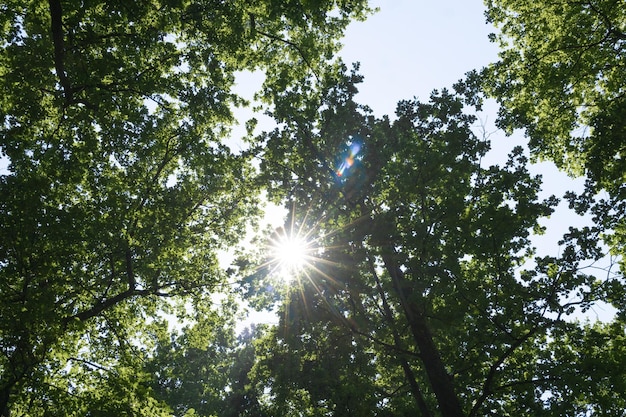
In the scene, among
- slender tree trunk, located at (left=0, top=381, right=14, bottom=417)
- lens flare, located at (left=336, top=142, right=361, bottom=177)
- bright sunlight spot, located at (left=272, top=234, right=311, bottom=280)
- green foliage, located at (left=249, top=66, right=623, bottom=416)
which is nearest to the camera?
slender tree trunk, located at (left=0, top=381, right=14, bottom=417)

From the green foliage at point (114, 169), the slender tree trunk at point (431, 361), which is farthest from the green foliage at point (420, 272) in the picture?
the green foliage at point (114, 169)

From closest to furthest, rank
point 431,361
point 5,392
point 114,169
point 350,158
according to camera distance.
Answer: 1. point 5,392
2. point 431,361
3. point 350,158
4. point 114,169

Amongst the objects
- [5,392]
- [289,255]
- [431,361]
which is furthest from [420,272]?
[5,392]

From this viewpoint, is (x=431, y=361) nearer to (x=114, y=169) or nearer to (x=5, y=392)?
(x=5, y=392)

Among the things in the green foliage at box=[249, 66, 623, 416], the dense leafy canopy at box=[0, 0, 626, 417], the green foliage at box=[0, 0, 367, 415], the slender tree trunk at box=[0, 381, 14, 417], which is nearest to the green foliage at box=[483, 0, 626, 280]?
the dense leafy canopy at box=[0, 0, 626, 417]

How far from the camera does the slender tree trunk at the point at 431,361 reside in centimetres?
963

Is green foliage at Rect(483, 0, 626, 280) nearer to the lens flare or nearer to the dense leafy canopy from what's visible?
the dense leafy canopy

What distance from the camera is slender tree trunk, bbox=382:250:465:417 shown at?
963cm

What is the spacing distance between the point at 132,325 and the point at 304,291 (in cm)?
849

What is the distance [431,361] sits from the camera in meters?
10.3

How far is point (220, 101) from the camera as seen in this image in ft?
46.1

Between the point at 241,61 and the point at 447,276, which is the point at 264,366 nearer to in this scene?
the point at 447,276

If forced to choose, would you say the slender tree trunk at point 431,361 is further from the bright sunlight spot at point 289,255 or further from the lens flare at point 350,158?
the lens flare at point 350,158

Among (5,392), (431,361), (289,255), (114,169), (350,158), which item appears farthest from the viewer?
(114,169)
